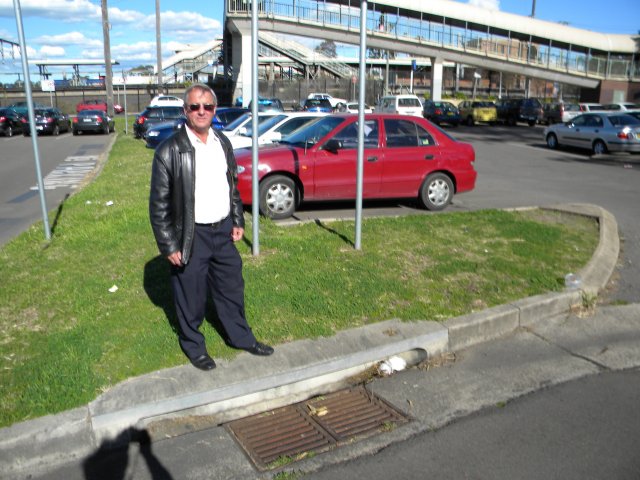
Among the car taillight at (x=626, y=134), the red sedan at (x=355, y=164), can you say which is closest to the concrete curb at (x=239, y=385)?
the red sedan at (x=355, y=164)

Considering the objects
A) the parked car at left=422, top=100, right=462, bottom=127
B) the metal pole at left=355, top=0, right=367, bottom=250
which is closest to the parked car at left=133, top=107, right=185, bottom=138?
the parked car at left=422, top=100, right=462, bottom=127

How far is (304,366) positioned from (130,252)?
332 cm

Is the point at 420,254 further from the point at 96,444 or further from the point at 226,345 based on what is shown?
the point at 96,444

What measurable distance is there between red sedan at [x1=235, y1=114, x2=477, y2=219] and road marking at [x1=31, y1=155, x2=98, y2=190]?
22.3ft

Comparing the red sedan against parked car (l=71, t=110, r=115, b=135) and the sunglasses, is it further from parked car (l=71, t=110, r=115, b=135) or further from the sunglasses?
parked car (l=71, t=110, r=115, b=135)

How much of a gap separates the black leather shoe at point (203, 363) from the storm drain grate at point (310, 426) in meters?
0.45

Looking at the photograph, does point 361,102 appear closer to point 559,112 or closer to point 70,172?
point 70,172

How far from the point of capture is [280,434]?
3682mm

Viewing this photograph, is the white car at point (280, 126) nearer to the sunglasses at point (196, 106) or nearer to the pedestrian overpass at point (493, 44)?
the sunglasses at point (196, 106)

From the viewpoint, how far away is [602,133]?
20.5 metres

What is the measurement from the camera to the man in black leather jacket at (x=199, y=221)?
3865 millimetres

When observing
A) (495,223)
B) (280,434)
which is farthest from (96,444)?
(495,223)

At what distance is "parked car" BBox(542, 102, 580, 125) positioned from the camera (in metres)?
35.9

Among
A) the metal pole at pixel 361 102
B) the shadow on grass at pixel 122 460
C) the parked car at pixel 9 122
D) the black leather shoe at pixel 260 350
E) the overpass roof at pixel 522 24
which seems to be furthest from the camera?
the overpass roof at pixel 522 24
